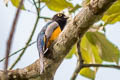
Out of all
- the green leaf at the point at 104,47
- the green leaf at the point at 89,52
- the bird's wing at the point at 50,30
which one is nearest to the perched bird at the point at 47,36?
the bird's wing at the point at 50,30

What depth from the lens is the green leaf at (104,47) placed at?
2393 millimetres

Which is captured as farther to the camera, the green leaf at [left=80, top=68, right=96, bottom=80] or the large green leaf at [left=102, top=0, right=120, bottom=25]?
the green leaf at [left=80, top=68, right=96, bottom=80]

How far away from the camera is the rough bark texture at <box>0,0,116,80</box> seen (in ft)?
6.18

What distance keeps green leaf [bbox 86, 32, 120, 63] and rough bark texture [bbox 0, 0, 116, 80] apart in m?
0.37

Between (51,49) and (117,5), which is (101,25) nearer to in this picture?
(117,5)

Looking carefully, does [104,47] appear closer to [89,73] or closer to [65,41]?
[89,73]

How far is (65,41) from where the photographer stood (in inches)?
81.1

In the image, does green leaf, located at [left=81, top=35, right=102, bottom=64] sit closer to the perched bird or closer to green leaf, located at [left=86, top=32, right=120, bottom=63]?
green leaf, located at [left=86, top=32, right=120, bottom=63]

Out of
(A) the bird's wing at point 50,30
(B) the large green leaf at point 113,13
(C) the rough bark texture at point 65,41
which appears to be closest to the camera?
(C) the rough bark texture at point 65,41

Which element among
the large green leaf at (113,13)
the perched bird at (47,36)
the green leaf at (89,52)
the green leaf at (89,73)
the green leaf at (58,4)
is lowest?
the green leaf at (89,73)

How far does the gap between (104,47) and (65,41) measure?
53 cm

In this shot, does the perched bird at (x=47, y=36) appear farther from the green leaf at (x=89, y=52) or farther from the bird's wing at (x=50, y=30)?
the green leaf at (x=89, y=52)

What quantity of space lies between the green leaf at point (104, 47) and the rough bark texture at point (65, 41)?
1.23 feet

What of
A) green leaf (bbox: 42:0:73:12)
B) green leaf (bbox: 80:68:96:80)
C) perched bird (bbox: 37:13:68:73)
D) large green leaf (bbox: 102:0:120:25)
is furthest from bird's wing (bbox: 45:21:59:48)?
large green leaf (bbox: 102:0:120:25)
